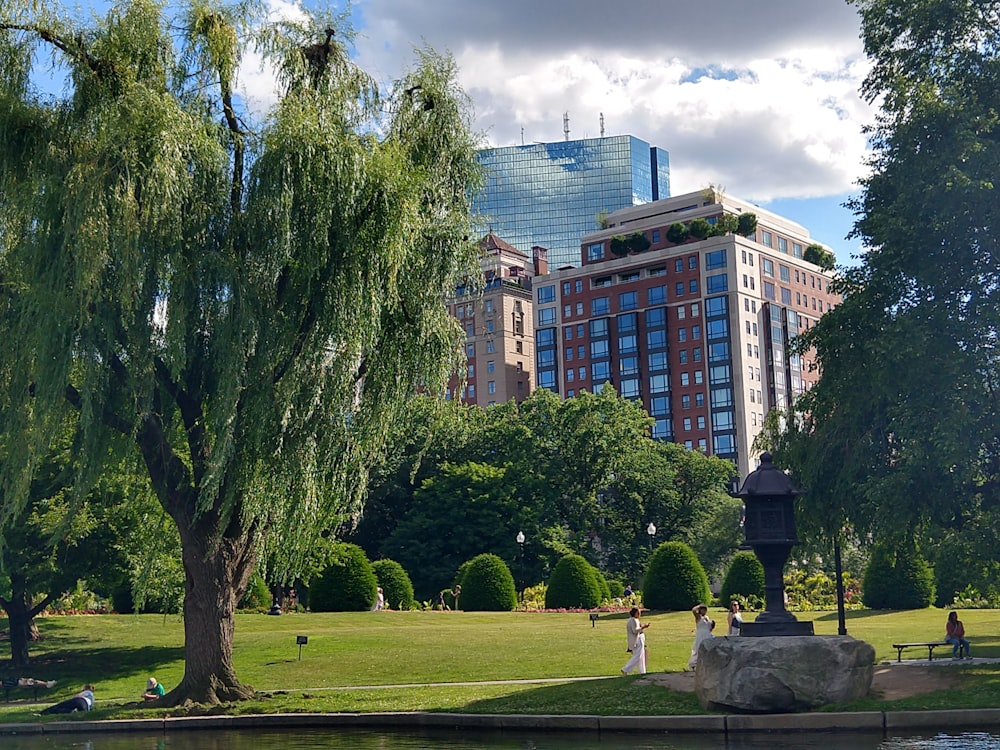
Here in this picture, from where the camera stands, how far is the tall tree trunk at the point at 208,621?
23125 millimetres

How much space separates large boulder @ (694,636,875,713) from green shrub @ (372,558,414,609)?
29889 millimetres

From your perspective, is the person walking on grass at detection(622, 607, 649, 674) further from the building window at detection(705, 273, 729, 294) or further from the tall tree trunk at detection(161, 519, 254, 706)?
the building window at detection(705, 273, 729, 294)

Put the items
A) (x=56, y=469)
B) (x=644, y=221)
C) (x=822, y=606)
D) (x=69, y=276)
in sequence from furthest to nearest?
(x=644, y=221), (x=822, y=606), (x=56, y=469), (x=69, y=276)

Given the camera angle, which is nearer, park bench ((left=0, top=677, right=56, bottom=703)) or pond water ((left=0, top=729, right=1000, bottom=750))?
pond water ((left=0, top=729, right=1000, bottom=750))

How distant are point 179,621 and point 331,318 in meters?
23.7

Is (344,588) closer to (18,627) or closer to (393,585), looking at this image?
(393,585)

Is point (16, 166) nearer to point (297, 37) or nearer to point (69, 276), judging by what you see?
point (69, 276)

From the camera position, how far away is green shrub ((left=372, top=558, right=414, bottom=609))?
4847 centimetres

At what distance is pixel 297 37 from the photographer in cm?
2427

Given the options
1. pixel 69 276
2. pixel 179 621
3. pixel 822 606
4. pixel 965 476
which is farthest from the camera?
pixel 822 606

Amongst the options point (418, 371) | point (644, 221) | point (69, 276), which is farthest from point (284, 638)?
point (644, 221)

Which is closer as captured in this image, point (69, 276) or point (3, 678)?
point (69, 276)

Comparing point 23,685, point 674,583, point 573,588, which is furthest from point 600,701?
point 573,588

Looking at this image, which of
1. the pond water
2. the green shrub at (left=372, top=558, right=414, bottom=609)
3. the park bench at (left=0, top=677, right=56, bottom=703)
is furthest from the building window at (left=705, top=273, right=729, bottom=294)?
the pond water
